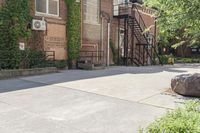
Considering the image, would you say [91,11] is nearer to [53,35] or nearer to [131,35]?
[53,35]

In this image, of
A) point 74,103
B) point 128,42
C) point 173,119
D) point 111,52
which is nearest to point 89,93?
point 74,103

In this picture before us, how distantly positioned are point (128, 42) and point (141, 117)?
1702 centimetres

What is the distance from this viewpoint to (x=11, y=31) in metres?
14.0

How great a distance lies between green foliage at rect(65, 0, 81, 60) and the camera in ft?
57.1

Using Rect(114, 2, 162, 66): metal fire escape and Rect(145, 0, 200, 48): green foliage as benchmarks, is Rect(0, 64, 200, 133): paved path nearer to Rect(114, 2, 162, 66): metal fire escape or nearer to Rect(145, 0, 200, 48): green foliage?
Rect(145, 0, 200, 48): green foliage

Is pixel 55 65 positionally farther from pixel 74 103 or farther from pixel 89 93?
pixel 74 103

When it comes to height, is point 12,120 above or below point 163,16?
below

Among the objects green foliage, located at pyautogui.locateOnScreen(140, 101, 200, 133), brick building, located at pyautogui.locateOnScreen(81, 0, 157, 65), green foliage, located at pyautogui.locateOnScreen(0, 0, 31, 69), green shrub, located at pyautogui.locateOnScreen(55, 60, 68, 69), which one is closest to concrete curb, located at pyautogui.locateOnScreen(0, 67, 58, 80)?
green foliage, located at pyautogui.locateOnScreen(0, 0, 31, 69)

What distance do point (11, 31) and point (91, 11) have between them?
278 inches

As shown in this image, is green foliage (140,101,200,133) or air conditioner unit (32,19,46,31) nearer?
green foliage (140,101,200,133)

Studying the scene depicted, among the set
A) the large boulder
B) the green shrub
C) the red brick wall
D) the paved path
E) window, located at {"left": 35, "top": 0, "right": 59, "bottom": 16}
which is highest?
window, located at {"left": 35, "top": 0, "right": 59, "bottom": 16}

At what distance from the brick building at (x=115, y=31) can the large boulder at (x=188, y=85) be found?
373 inches

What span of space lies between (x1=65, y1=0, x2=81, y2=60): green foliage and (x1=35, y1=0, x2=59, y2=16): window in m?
0.86

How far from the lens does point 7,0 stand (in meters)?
13.9
